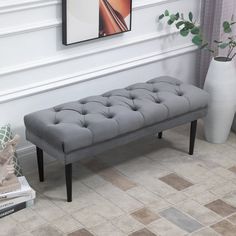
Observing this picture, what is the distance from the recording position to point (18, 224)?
257cm

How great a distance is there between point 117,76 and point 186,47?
0.56m

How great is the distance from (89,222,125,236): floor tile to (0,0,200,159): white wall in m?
0.70

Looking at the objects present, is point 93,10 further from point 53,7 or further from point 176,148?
point 176,148

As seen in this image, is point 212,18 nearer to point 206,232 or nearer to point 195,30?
point 195,30

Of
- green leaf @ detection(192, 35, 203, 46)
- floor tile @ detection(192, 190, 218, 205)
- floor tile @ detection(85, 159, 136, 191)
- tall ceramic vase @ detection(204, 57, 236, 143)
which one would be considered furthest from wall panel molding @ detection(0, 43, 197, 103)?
floor tile @ detection(192, 190, 218, 205)

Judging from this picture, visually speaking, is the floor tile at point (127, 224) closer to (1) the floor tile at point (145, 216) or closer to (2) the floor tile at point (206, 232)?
(1) the floor tile at point (145, 216)

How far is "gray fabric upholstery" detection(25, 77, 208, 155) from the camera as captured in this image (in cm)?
261

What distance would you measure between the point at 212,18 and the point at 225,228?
1481 millimetres

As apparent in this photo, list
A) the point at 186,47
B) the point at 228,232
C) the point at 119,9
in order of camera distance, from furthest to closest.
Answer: the point at 186,47
the point at 119,9
the point at 228,232

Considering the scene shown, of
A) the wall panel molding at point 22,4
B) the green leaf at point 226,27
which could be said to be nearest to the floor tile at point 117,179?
the wall panel molding at point 22,4

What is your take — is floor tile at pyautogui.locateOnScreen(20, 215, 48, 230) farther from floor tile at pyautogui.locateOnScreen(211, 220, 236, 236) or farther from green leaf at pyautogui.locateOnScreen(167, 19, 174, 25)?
green leaf at pyautogui.locateOnScreen(167, 19, 174, 25)

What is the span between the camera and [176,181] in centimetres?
293

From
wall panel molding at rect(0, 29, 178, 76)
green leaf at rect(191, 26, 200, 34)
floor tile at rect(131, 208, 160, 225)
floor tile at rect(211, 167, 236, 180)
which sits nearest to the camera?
floor tile at rect(131, 208, 160, 225)

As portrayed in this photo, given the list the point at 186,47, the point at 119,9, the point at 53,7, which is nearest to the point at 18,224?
the point at 53,7
